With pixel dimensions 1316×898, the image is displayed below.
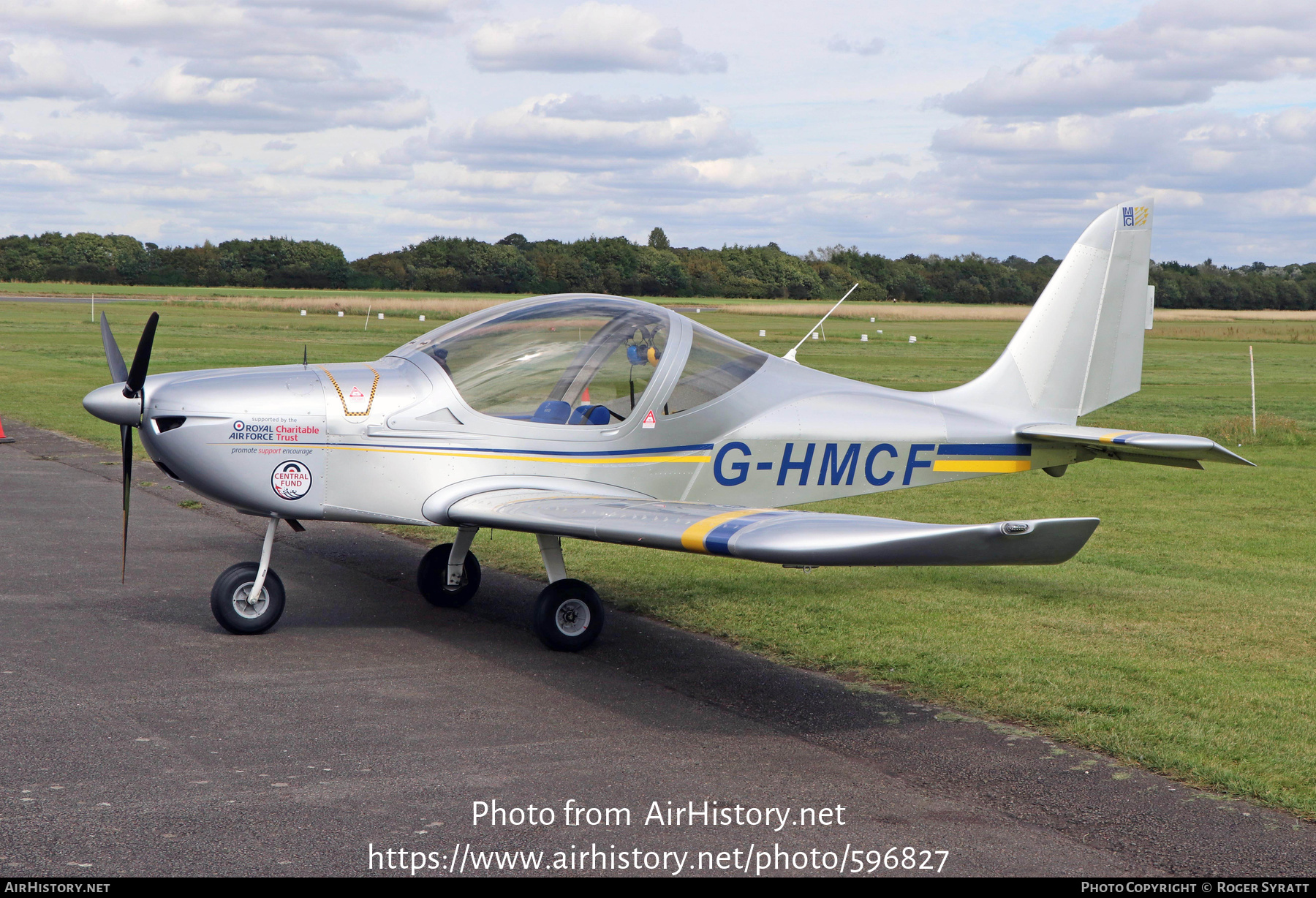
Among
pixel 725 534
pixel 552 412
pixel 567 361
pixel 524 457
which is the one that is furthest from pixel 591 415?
pixel 725 534

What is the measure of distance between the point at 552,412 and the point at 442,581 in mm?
1583

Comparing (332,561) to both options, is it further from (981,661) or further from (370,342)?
(370,342)

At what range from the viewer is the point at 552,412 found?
23.7 ft

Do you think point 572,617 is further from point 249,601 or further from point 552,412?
point 249,601

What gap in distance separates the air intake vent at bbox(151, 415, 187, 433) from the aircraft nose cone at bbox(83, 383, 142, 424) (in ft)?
0.35

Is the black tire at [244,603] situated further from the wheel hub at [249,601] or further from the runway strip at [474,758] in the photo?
the runway strip at [474,758]

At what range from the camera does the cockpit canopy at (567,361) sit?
720cm

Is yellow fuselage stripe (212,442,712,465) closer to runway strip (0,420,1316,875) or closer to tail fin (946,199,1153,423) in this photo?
runway strip (0,420,1316,875)

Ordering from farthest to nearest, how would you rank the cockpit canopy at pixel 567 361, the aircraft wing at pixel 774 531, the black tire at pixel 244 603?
the cockpit canopy at pixel 567 361 → the black tire at pixel 244 603 → the aircraft wing at pixel 774 531

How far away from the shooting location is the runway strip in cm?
415

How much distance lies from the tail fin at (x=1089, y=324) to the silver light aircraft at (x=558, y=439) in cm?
61

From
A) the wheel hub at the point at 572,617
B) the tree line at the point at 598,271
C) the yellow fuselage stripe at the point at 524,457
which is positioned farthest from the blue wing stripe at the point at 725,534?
the tree line at the point at 598,271

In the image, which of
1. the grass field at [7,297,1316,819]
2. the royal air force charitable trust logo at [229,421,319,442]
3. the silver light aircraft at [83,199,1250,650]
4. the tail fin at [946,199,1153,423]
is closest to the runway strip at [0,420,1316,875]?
the grass field at [7,297,1316,819]

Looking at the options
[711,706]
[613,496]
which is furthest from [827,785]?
[613,496]
